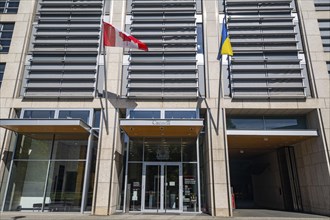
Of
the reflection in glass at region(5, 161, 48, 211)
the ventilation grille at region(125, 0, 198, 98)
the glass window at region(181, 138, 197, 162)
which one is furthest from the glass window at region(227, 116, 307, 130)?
the reflection in glass at region(5, 161, 48, 211)

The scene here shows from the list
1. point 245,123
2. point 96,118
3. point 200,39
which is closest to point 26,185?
point 96,118

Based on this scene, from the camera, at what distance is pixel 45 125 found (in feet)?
41.1

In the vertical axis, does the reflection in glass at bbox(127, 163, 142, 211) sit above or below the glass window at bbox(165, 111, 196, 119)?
below

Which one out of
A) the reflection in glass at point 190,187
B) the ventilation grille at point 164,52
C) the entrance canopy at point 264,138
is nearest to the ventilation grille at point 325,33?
the entrance canopy at point 264,138

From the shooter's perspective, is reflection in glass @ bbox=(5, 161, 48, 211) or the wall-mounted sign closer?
reflection in glass @ bbox=(5, 161, 48, 211)

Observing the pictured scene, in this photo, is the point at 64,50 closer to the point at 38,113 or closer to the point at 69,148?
the point at 38,113

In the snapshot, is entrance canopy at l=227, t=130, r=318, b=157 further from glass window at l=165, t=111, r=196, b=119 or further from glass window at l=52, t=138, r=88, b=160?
glass window at l=52, t=138, r=88, b=160

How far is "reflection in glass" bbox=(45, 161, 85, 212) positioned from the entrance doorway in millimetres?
3607

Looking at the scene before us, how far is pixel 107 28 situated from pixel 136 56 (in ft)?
10.3

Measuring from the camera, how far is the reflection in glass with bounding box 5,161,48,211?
44.4 ft

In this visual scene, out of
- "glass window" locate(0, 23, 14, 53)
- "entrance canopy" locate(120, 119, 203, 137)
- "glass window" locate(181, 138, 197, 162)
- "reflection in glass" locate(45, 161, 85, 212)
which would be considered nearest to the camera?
"entrance canopy" locate(120, 119, 203, 137)

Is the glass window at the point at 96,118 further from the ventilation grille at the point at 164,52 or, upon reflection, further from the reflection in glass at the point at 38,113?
the reflection in glass at the point at 38,113

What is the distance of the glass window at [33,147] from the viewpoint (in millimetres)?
14344

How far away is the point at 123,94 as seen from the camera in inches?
585
